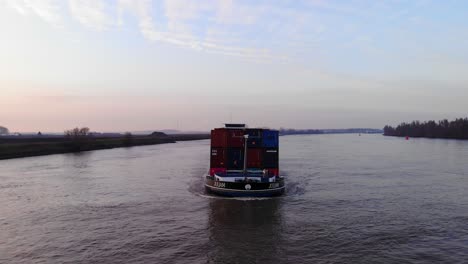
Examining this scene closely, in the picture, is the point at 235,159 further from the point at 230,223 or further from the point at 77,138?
the point at 77,138

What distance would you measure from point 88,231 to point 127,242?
3.48 meters

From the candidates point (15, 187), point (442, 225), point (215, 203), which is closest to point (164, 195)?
point (215, 203)

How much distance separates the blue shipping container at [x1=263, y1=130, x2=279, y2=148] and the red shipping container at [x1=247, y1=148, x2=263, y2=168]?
96 cm

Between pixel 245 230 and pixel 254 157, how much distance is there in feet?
52.1

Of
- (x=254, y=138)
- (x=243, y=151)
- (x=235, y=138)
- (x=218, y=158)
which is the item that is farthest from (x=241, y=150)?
(x=218, y=158)

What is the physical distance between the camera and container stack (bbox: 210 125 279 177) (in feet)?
124

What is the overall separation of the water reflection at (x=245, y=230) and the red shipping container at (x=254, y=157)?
7073 mm

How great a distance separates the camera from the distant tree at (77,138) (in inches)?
3863

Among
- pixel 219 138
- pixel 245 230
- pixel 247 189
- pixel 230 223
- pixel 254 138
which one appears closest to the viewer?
pixel 245 230

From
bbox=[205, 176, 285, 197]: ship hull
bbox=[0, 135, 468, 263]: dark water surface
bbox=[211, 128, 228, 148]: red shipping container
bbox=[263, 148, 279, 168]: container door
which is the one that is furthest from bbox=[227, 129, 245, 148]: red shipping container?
bbox=[205, 176, 285, 197]: ship hull

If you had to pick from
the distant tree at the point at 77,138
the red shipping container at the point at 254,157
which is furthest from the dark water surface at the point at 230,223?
the distant tree at the point at 77,138

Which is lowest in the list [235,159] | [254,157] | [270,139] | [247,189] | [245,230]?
[245,230]

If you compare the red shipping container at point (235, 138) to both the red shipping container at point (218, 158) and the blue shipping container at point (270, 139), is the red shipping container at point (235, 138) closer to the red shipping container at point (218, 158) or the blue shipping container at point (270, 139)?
the red shipping container at point (218, 158)

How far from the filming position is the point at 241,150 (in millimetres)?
38094
